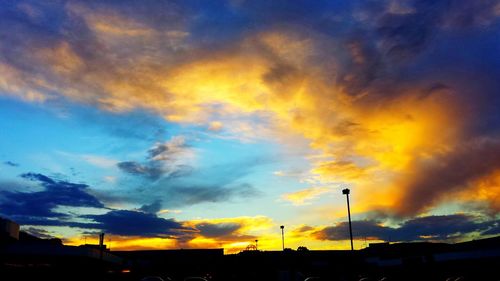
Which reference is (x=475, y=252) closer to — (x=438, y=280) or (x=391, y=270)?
(x=438, y=280)

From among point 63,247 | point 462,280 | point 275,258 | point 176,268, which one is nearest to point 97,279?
point 63,247

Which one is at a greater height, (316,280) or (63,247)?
(63,247)

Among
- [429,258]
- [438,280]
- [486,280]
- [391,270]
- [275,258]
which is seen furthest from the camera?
[275,258]

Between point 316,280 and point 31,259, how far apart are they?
28050 mm

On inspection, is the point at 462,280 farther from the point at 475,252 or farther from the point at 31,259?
the point at 31,259

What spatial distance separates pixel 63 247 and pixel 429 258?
4148 centimetres

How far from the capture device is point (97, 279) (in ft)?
144

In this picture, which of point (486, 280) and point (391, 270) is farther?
point (391, 270)

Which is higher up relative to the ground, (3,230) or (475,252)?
(3,230)

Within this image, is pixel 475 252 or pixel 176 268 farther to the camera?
pixel 176 268

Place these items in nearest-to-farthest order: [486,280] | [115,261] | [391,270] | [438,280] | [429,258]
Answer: [486,280] < [438,280] < [429,258] < [115,261] < [391,270]

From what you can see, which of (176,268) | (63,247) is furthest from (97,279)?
(176,268)

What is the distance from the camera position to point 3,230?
4316 centimetres

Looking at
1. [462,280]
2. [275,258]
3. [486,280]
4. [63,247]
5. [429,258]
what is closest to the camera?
[462,280]
